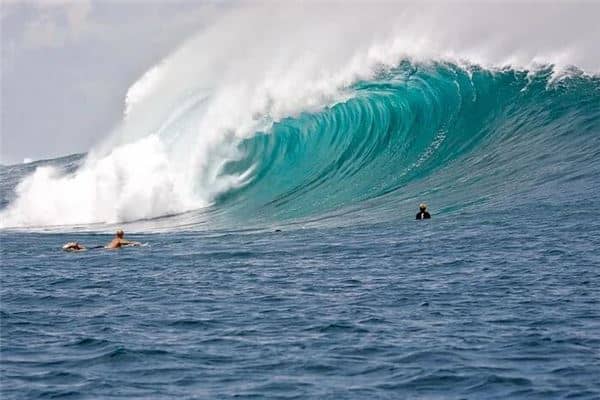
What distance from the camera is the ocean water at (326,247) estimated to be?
9602mm

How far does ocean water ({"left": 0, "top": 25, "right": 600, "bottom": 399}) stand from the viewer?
378 inches

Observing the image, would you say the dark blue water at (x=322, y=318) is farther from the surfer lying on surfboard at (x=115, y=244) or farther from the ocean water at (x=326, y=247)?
the surfer lying on surfboard at (x=115, y=244)

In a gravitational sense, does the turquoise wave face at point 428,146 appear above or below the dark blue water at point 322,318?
above

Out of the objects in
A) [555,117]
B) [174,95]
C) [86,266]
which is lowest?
[86,266]

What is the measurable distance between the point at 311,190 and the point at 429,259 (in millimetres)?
12382

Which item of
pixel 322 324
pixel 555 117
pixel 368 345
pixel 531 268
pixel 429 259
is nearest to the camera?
pixel 368 345

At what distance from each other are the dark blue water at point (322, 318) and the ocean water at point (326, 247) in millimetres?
39

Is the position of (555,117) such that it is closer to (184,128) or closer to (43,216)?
(184,128)

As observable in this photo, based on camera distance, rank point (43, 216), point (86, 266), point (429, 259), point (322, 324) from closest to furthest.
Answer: point (322, 324)
point (429, 259)
point (86, 266)
point (43, 216)

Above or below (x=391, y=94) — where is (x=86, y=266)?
below

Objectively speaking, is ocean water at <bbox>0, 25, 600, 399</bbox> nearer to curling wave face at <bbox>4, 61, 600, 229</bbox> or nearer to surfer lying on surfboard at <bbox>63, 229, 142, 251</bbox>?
curling wave face at <bbox>4, 61, 600, 229</bbox>

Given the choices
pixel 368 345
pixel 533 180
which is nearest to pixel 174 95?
pixel 533 180

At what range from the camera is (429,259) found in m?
16.2

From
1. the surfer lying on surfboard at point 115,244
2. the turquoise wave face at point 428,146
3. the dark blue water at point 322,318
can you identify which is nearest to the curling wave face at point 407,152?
the turquoise wave face at point 428,146
